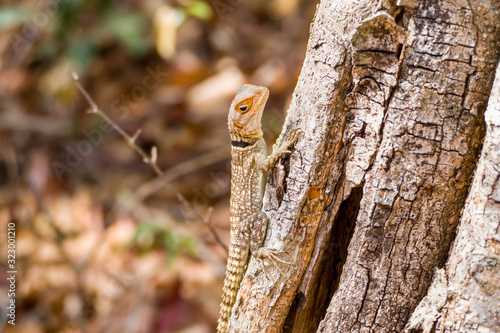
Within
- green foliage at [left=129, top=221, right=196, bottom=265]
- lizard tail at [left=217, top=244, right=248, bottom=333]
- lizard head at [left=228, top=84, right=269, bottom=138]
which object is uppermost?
lizard head at [left=228, top=84, right=269, bottom=138]

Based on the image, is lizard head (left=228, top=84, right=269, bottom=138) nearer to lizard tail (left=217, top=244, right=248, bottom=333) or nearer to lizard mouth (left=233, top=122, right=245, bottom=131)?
lizard mouth (left=233, top=122, right=245, bottom=131)

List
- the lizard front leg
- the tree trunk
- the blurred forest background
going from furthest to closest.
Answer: the blurred forest background
the lizard front leg
the tree trunk

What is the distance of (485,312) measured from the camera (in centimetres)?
174

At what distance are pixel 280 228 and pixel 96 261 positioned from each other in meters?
4.47

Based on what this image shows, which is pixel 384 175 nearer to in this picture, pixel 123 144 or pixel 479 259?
pixel 479 259

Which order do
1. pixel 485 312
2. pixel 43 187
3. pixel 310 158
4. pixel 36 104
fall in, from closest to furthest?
pixel 485 312
pixel 310 158
pixel 43 187
pixel 36 104

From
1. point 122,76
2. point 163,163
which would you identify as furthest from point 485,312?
point 122,76

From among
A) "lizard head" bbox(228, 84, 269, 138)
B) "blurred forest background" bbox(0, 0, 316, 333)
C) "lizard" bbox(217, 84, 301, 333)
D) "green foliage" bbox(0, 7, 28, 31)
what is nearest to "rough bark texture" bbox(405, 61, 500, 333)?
"lizard" bbox(217, 84, 301, 333)

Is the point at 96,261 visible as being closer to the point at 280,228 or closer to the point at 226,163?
the point at 226,163

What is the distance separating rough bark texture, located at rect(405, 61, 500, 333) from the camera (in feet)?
5.57

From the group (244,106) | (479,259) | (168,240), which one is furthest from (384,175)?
(168,240)

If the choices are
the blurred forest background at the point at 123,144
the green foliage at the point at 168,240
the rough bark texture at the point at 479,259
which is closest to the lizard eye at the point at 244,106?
the rough bark texture at the point at 479,259

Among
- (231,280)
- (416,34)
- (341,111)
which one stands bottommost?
(231,280)

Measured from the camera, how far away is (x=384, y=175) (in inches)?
77.5
